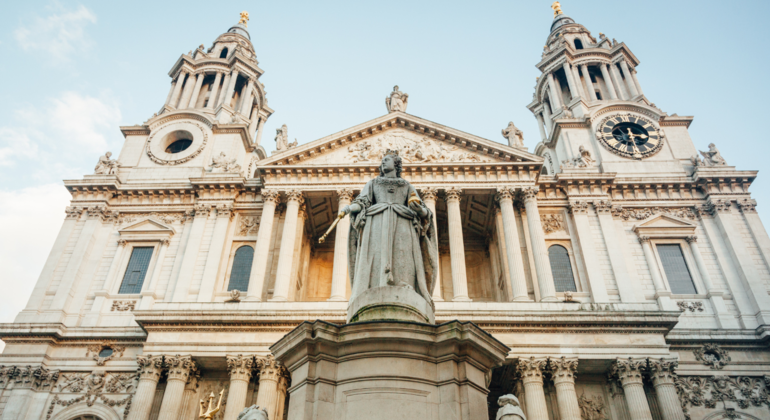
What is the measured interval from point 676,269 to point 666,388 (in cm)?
838

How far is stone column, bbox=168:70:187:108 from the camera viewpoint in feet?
119

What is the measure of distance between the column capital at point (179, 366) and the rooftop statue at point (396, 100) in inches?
630

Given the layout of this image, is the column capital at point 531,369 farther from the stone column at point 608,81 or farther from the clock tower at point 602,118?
the stone column at point 608,81

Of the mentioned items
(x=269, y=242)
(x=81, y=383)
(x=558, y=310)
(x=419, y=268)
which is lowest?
(x=419, y=268)

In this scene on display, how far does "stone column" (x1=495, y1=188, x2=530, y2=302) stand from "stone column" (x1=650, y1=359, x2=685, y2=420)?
17.4ft

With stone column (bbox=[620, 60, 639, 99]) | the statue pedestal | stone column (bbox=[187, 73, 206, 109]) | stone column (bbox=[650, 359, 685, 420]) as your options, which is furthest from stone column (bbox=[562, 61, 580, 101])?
the statue pedestal

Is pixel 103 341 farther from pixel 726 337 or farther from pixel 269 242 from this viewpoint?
pixel 726 337

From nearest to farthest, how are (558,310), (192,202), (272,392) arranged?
(272,392) < (558,310) < (192,202)

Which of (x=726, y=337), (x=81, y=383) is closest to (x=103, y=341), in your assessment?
(x=81, y=383)

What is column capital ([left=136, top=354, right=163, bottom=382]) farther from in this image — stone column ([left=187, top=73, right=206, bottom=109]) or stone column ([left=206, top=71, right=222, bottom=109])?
stone column ([left=187, top=73, right=206, bottom=109])

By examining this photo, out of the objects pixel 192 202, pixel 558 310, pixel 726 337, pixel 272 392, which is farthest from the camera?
pixel 192 202

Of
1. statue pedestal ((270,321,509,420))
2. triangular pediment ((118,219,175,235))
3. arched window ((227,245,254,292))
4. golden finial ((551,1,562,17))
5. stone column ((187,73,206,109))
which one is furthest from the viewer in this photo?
golden finial ((551,1,562,17))

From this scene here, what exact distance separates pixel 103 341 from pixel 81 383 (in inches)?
71.5

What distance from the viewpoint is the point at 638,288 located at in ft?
80.7
